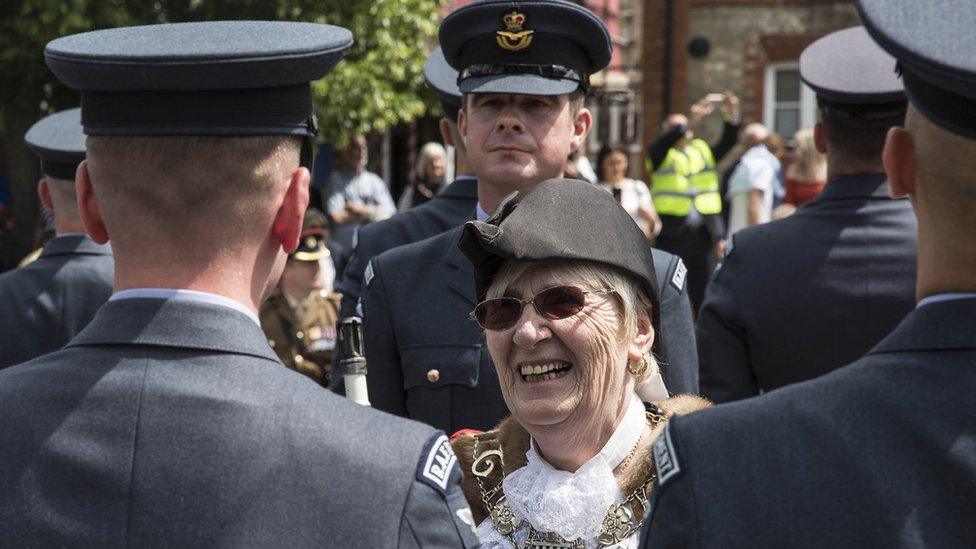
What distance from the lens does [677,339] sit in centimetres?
382

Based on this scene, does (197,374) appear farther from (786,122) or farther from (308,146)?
(786,122)

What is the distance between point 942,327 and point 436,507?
0.77 m

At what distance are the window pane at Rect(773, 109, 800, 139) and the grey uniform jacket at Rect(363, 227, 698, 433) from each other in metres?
17.7

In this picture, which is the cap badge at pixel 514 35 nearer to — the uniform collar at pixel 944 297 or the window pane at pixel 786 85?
the uniform collar at pixel 944 297

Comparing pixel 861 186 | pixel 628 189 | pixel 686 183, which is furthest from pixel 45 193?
pixel 686 183

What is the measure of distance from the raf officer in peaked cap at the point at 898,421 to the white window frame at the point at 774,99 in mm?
19051

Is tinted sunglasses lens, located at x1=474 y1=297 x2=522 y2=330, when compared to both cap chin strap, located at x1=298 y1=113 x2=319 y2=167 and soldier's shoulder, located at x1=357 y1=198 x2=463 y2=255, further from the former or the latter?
soldier's shoulder, located at x1=357 y1=198 x2=463 y2=255

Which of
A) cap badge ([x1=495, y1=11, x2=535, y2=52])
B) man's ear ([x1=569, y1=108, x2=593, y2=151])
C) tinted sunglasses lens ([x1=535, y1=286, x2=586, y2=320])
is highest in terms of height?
cap badge ([x1=495, y1=11, x2=535, y2=52])

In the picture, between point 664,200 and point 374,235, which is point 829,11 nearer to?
point 664,200

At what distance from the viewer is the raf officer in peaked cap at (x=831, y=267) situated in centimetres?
448

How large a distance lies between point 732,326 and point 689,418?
2617mm

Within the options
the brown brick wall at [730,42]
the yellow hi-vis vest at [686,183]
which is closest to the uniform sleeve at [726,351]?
the yellow hi-vis vest at [686,183]

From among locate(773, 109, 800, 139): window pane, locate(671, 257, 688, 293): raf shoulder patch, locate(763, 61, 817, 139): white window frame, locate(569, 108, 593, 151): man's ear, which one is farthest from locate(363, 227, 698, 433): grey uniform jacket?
locate(773, 109, 800, 139): window pane

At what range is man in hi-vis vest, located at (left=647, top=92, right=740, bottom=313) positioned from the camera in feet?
42.8
